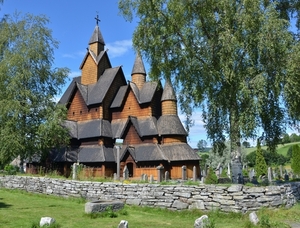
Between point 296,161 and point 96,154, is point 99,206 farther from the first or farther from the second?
point 296,161

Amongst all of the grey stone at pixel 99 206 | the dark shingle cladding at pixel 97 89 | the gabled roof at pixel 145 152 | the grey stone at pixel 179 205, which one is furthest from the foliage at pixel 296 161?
the grey stone at pixel 99 206

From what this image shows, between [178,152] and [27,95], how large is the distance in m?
14.0

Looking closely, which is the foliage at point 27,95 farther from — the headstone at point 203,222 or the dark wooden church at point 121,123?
the headstone at point 203,222

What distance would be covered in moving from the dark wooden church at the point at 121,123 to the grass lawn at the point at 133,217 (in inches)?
558

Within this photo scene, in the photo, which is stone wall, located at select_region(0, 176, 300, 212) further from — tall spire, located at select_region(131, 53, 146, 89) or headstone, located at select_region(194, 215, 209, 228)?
tall spire, located at select_region(131, 53, 146, 89)

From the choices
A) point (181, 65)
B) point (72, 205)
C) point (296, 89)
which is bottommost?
point (72, 205)

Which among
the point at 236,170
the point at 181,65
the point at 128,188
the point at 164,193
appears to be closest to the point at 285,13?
the point at 181,65

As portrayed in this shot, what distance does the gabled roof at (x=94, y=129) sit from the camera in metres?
29.7

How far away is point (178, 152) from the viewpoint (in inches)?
1056

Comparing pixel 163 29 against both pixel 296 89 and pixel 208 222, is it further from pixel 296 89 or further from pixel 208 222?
pixel 208 222

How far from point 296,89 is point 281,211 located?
486cm

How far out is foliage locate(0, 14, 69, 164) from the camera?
77.2 ft

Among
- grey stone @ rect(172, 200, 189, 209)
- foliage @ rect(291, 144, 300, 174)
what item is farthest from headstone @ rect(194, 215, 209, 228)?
foliage @ rect(291, 144, 300, 174)

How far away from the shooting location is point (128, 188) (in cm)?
1378
